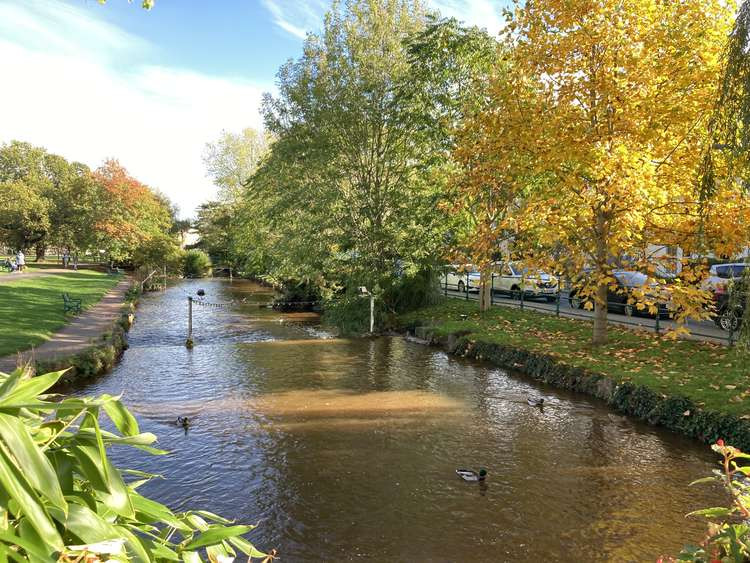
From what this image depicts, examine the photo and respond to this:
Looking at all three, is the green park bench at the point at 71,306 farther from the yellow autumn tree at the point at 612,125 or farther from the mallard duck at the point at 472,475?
the mallard duck at the point at 472,475

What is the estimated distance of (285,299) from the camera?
3116 centimetres

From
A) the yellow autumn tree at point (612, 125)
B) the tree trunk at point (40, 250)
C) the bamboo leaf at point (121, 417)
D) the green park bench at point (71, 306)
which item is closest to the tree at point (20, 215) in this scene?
the tree trunk at point (40, 250)

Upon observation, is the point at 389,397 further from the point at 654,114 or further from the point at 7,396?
the point at 7,396

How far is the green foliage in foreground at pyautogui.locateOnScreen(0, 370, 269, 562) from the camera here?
108 centimetres

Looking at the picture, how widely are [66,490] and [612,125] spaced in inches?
517

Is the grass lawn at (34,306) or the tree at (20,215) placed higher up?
the tree at (20,215)

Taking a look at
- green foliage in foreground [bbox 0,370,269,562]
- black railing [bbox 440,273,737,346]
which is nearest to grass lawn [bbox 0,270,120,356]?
black railing [bbox 440,273,737,346]

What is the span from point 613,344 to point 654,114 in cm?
626

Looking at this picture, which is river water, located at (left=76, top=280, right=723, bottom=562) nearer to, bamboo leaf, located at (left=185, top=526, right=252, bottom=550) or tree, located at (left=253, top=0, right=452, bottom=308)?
bamboo leaf, located at (left=185, top=526, right=252, bottom=550)

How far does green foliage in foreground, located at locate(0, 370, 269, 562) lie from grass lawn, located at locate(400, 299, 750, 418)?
24.1 ft

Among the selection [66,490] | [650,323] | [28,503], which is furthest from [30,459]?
[650,323]

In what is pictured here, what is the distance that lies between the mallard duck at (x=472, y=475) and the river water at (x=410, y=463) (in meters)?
0.10

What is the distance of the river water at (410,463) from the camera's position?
21.6 ft

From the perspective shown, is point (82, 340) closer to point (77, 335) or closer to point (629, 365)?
point (77, 335)
